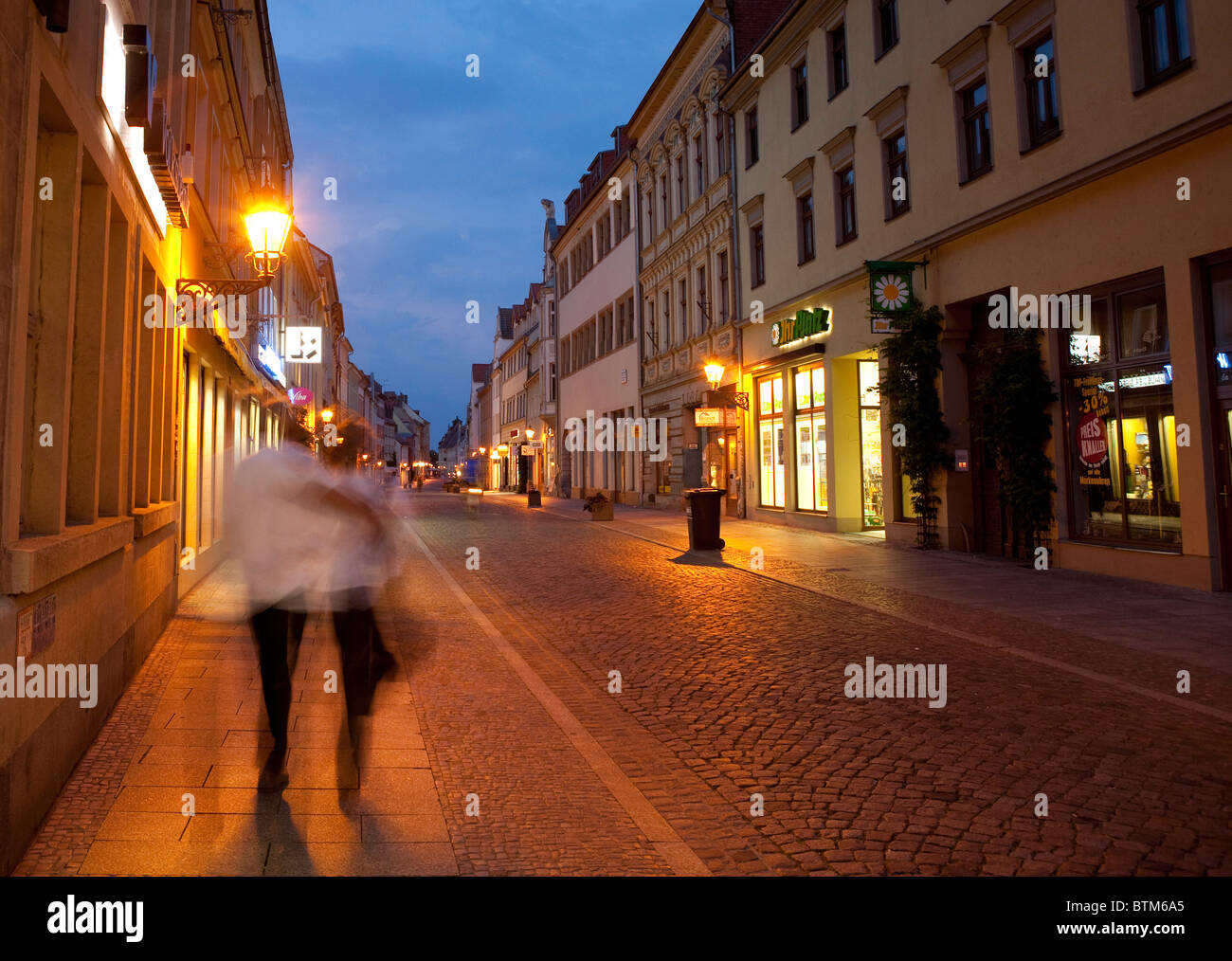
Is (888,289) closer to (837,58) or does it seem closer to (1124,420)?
(1124,420)

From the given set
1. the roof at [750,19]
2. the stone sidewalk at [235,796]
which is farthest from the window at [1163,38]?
the roof at [750,19]

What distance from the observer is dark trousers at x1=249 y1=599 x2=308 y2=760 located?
4387mm

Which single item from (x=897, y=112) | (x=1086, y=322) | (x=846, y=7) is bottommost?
(x=1086, y=322)

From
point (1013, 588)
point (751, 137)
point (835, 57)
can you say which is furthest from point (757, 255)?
point (1013, 588)

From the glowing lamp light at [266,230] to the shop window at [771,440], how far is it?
1467cm

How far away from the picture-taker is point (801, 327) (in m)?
20.3

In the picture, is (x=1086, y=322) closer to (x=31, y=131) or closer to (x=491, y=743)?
(x=491, y=743)

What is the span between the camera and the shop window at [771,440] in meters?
22.7

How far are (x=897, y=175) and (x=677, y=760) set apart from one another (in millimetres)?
15218

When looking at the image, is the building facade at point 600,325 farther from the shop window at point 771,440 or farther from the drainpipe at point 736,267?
the shop window at point 771,440

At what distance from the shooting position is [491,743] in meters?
5.16

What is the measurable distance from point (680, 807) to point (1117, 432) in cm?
1022
